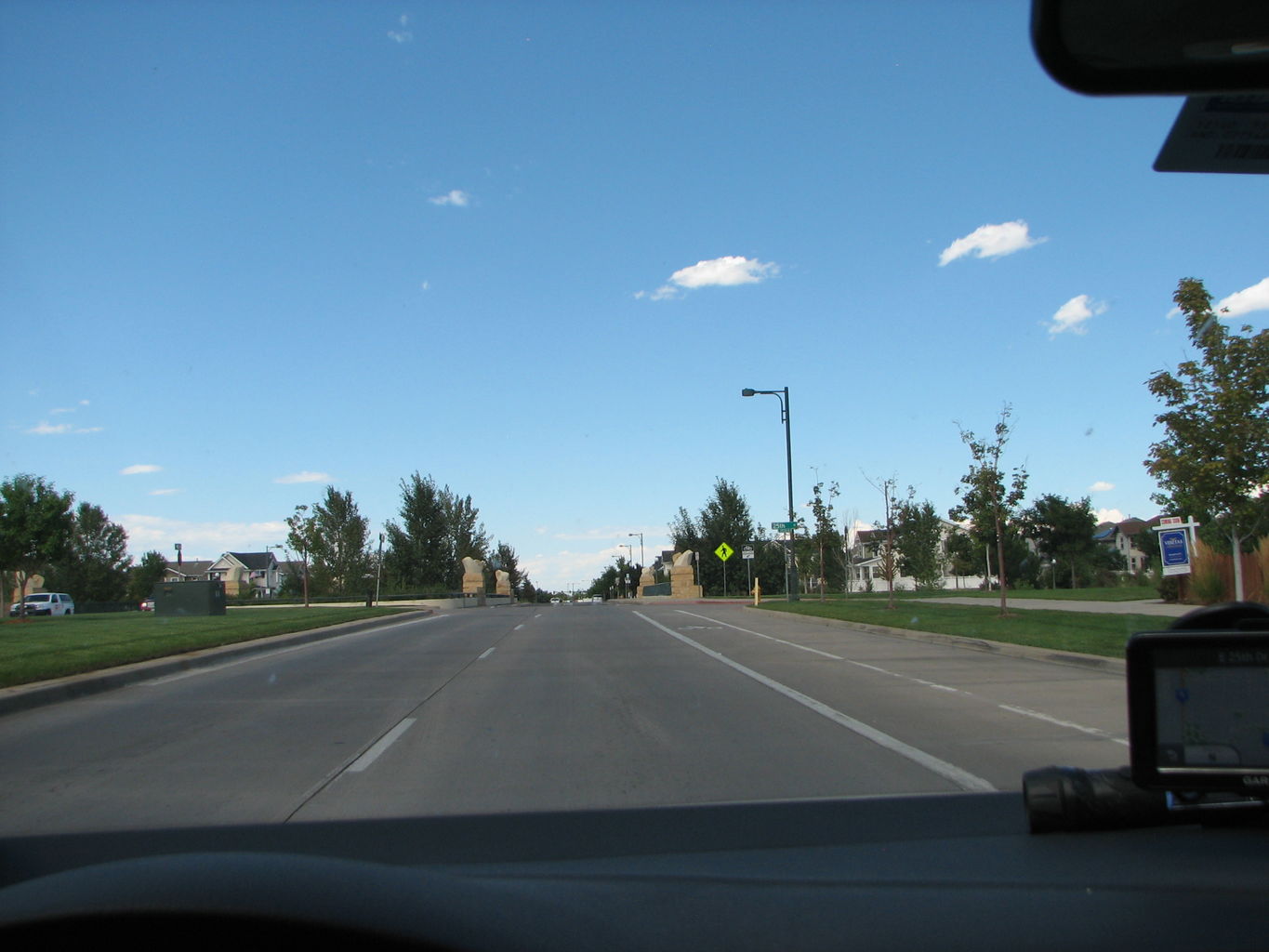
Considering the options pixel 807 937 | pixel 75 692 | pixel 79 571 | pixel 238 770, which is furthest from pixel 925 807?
pixel 79 571

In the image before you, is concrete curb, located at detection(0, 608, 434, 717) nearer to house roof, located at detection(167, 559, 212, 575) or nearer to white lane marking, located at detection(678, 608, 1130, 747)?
white lane marking, located at detection(678, 608, 1130, 747)

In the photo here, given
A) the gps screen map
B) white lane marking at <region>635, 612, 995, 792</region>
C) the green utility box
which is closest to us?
the gps screen map

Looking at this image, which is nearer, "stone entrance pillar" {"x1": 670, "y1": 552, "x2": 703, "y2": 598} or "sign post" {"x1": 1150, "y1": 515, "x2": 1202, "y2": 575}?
"sign post" {"x1": 1150, "y1": 515, "x2": 1202, "y2": 575}

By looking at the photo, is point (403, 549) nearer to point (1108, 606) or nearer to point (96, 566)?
point (96, 566)

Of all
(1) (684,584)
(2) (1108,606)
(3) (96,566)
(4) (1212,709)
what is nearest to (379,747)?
(4) (1212,709)

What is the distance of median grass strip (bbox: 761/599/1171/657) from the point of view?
53.0 feet

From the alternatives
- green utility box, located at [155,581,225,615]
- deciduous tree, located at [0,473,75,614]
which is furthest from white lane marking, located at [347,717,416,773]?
deciduous tree, located at [0,473,75,614]

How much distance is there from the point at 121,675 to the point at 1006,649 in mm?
13804

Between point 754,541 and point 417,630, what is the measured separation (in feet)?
159

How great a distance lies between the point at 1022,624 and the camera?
20641 mm

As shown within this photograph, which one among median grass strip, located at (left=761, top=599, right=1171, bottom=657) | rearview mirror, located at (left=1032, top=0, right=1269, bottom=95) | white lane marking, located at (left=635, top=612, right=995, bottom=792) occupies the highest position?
rearview mirror, located at (left=1032, top=0, right=1269, bottom=95)

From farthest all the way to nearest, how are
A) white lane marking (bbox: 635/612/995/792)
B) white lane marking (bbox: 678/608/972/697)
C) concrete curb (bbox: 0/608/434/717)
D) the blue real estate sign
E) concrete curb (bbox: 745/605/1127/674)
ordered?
1. the blue real estate sign
2. concrete curb (bbox: 745/605/1127/674)
3. white lane marking (bbox: 678/608/972/697)
4. concrete curb (bbox: 0/608/434/717)
5. white lane marking (bbox: 635/612/995/792)

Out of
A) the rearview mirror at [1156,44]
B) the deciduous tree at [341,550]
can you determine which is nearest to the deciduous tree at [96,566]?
the deciduous tree at [341,550]

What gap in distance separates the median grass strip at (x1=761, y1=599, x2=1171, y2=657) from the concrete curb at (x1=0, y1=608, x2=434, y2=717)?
524 inches
